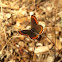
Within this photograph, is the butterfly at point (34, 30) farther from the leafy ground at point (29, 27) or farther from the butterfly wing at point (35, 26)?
the leafy ground at point (29, 27)

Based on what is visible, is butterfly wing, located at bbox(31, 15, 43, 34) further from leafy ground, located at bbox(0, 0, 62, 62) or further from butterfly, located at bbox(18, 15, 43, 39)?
leafy ground, located at bbox(0, 0, 62, 62)

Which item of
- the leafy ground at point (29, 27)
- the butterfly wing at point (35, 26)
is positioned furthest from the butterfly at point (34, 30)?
the leafy ground at point (29, 27)

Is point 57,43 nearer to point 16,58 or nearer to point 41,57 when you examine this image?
point 41,57

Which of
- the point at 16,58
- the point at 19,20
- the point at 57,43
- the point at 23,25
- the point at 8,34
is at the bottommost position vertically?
the point at 16,58

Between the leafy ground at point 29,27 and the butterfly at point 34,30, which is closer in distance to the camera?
the butterfly at point 34,30

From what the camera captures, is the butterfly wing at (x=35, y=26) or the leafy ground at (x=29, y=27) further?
the leafy ground at (x=29, y=27)

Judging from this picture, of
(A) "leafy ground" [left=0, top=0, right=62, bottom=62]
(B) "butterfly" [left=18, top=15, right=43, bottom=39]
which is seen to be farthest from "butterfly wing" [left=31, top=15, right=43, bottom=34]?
(A) "leafy ground" [left=0, top=0, right=62, bottom=62]

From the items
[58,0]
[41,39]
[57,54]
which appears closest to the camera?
[57,54]

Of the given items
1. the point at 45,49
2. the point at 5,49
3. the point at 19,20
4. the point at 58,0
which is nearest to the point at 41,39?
the point at 45,49
